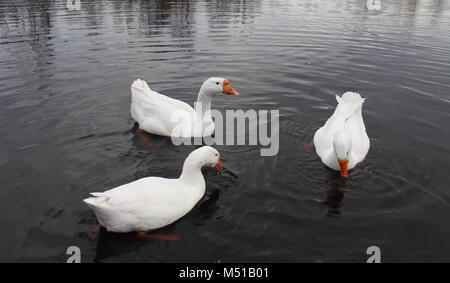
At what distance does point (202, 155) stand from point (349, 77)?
8607 millimetres

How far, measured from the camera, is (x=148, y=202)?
5242 millimetres

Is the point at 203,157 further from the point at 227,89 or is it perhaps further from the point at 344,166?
the point at 227,89

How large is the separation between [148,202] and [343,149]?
346cm

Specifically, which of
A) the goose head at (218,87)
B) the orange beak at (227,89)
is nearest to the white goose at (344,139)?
the orange beak at (227,89)

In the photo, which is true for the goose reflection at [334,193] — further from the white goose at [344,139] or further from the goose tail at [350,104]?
the goose tail at [350,104]

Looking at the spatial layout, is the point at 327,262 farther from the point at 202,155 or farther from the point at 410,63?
the point at 410,63

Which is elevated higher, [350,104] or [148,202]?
[350,104]

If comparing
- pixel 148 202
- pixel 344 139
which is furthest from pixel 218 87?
pixel 148 202

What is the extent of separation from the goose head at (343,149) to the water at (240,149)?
1.10ft

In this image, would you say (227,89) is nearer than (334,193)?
No

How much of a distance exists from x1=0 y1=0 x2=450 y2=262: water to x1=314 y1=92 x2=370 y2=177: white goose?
11.2 inches

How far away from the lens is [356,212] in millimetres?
5824

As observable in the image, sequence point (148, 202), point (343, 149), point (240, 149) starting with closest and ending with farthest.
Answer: point (148, 202) < point (343, 149) < point (240, 149)

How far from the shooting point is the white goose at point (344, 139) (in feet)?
21.1
